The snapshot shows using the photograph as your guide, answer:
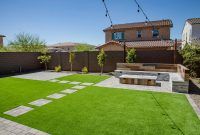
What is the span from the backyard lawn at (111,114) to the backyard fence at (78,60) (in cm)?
602

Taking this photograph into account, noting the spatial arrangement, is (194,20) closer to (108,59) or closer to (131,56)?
(131,56)

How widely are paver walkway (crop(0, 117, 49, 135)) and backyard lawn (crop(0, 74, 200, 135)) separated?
0.61 feet

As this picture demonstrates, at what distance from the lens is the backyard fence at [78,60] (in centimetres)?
1293

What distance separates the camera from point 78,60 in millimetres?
16031

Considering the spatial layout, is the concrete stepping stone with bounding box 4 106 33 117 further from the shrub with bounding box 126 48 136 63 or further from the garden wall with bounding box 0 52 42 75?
the garden wall with bounding box 0 52 42 75

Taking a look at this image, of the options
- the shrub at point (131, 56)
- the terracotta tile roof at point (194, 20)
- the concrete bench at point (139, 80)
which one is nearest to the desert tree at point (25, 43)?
the shrub at point (131, 56)

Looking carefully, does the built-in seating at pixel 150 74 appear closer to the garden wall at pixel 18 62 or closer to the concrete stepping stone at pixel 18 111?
the concrete stepping stone at pixel 18 111

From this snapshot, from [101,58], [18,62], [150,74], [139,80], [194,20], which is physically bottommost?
[139,80]

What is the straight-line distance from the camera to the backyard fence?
42.4ft

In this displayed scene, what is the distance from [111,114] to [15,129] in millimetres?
2768

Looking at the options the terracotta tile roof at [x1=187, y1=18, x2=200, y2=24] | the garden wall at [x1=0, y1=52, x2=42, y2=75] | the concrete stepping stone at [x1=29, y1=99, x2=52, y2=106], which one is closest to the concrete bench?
the concrete stepping stone at [x1=29, y1=99, x2=52, y2=106]

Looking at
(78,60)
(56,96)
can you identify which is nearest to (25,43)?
(78,60)

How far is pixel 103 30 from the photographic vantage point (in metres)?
26.7

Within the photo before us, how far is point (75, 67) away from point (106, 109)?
436 inches
